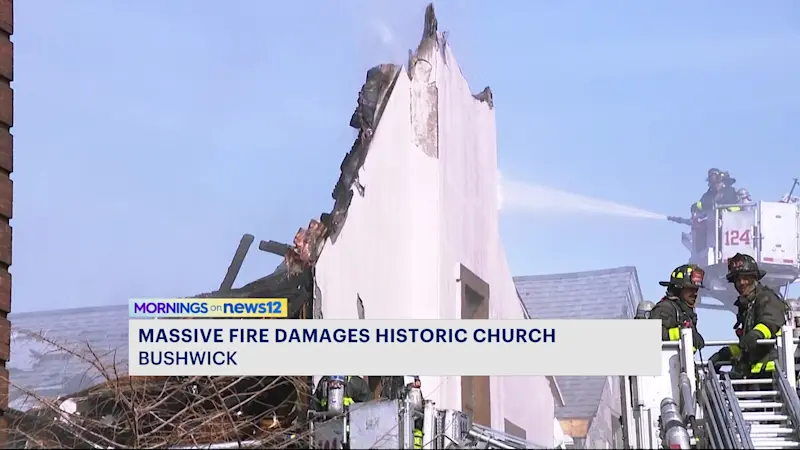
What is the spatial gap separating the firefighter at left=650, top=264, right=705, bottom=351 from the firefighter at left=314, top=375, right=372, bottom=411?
2385 mm

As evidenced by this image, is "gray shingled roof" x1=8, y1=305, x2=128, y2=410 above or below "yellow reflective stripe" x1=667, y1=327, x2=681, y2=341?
above

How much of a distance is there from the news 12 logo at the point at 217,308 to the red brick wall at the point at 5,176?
1.39 m

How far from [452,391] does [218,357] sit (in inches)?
222

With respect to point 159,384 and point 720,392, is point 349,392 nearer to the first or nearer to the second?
point 159,384

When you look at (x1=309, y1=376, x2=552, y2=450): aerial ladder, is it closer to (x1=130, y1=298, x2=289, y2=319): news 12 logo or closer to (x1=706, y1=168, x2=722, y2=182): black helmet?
(x1=130, y1=298, x2=289, y2=319): news 12 logo

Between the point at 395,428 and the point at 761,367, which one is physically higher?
the point at 761,367

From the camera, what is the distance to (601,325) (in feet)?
33.1

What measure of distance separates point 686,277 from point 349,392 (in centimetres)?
274

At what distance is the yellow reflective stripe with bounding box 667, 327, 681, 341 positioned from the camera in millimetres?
9727

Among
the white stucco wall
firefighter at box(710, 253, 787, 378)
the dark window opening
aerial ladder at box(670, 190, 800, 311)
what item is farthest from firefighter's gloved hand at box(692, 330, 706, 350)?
aerial ladder at box(670, 190, 800, 311)

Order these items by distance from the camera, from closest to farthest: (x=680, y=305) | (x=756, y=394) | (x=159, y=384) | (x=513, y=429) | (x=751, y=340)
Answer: (x=756, y=394) → (x=751, y=340) → (x=680, y=305) → (x=159, y=384) → (x=513, y=429)

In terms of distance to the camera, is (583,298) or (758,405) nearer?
(758,405)

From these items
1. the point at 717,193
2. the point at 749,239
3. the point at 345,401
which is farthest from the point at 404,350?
the point at 749,239

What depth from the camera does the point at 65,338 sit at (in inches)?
531
